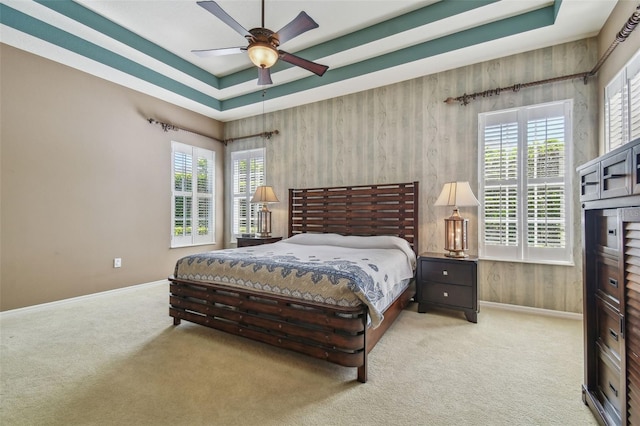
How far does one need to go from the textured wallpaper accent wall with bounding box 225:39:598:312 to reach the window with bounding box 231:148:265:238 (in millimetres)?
309

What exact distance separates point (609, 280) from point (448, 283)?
169 centimetres

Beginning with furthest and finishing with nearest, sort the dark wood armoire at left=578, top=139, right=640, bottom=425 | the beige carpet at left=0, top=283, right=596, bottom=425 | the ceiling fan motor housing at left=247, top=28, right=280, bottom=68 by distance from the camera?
the ceiling fan motor housing at left=247, top=28, right=280, bottom=68 → the beige carpet at left=0, top=283, right=596, bottom=425 → the dark wood armoire at left=578, top=139, right=640, bottom=425

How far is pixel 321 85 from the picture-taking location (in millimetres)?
4066

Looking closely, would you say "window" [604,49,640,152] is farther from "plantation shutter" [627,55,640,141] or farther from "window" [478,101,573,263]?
"window" [478,101,573,263]

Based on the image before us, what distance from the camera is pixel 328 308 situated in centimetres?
194

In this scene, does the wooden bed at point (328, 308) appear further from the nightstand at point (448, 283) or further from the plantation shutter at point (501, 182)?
the plantation shutter at point (501, 182)

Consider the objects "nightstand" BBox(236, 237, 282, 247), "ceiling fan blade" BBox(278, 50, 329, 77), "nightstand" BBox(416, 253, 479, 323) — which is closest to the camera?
"ceiling fan blade" BBox(278, 50, 329, 77)

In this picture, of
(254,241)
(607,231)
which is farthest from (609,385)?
(254,241)

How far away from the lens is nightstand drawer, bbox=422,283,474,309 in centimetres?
293

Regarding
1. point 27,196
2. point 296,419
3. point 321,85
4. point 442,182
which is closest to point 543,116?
point 442,182

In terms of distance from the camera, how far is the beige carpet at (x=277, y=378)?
5.10ft

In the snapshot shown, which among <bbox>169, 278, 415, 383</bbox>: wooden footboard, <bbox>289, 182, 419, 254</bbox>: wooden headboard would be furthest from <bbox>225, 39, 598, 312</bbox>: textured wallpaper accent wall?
<bbox>169, 278, 415, 383</bbox>: wooden footboard

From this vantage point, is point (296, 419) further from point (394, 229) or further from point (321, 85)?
point (321, 85)

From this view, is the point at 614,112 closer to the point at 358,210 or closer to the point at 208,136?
the point at 358,210
